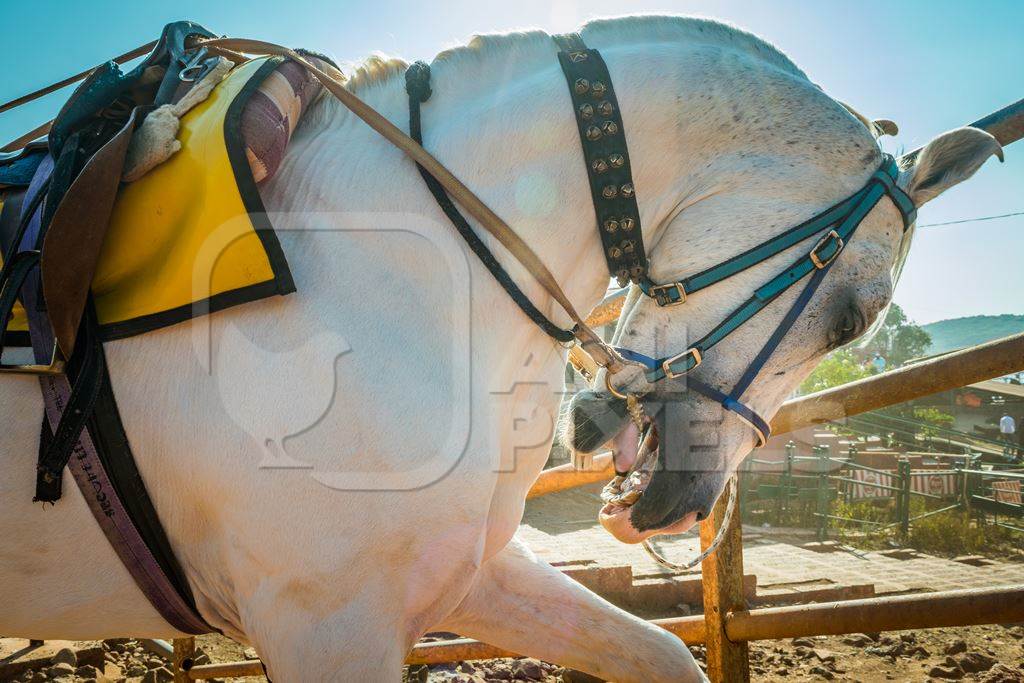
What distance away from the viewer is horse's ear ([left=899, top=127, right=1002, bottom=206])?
185 cm

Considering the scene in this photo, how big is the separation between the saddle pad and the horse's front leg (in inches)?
47.5

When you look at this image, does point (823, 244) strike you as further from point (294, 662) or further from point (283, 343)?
point (294, 662)

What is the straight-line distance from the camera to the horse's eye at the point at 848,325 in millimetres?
1890

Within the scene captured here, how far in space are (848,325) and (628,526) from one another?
860mm

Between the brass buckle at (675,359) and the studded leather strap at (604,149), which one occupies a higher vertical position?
the studded leather strap at (604,149)

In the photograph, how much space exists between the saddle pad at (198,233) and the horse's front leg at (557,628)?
3.96ft

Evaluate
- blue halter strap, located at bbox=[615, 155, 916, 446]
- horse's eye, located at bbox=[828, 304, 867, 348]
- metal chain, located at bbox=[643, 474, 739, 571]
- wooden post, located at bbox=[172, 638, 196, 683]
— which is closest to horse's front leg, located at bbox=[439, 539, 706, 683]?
metal chain, located at bbox=[643, 474, 739, 571]

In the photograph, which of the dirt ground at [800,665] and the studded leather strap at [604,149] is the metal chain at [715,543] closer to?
the studded leather strap at [604,149]

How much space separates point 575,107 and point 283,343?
39.3 inches

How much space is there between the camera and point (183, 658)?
3.29 m

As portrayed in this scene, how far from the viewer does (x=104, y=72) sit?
1805 mm

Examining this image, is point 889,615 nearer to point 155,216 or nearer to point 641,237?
point 641,237

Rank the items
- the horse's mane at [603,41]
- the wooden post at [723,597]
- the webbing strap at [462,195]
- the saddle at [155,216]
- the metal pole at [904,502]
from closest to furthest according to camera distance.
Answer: the saddle at [155,216]
the webbing strap at [462,195]
the horse's mane at [603,41]
the wooden post at [723,597]
the metal pole at [904,502]

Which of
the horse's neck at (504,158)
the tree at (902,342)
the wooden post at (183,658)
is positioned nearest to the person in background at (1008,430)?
the wooden post at (183,658)
